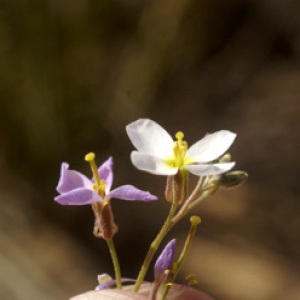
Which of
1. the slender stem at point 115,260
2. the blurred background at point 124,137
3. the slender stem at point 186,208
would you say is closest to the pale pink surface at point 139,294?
the slender stem at point 115,260

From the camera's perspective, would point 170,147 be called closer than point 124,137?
Yes

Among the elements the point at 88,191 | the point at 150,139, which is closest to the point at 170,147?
the point at 150,139

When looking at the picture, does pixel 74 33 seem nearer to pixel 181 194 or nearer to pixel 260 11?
pixel 260 11

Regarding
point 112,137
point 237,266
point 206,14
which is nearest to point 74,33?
point 112,137

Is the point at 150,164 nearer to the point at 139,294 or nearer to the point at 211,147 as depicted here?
the point at 211,147

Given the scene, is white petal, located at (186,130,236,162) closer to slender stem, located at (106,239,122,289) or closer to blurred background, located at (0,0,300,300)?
slender stem, located at (106,239,122,289)

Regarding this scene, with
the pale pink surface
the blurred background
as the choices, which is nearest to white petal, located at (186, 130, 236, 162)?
the pale pink surface
